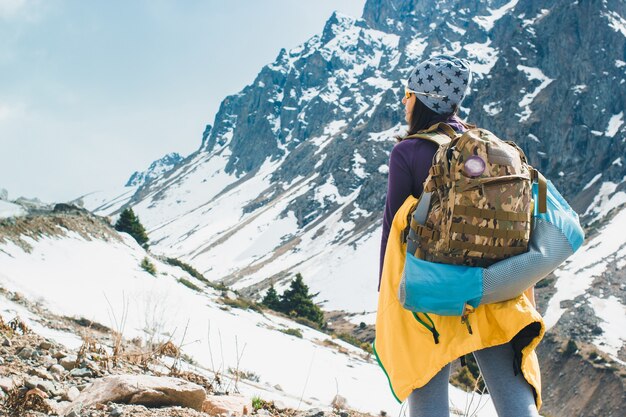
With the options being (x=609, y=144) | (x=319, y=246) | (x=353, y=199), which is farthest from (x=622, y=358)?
(x=353, y=199)

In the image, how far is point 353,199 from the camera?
144m

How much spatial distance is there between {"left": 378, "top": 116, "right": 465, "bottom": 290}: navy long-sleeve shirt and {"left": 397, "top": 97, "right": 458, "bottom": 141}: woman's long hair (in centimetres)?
27

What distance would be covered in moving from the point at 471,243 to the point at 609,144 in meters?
111

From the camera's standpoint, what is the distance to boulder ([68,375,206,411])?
3.56m

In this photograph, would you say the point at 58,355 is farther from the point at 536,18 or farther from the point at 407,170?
the point at 536,18

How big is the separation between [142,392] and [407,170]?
2.37 m

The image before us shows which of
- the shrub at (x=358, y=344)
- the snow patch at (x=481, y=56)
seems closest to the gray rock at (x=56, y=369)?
the shrub at (x=358, y=344)

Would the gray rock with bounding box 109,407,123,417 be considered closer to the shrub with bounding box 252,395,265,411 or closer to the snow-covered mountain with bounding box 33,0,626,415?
the shrub with bounding box 252,395,265,411

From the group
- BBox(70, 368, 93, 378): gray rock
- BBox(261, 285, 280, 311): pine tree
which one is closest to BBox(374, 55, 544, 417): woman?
BBox(70, 368, 93, 378): gray rock

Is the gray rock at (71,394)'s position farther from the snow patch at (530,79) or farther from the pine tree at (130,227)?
the snow patch at (530,79)

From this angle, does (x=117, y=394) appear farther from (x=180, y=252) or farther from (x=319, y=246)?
(x=180, y=252)

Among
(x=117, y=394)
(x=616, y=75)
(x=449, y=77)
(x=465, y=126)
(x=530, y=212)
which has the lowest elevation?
(x=616, y=75)

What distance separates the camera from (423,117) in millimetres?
3201

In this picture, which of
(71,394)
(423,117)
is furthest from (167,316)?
(423,117)
